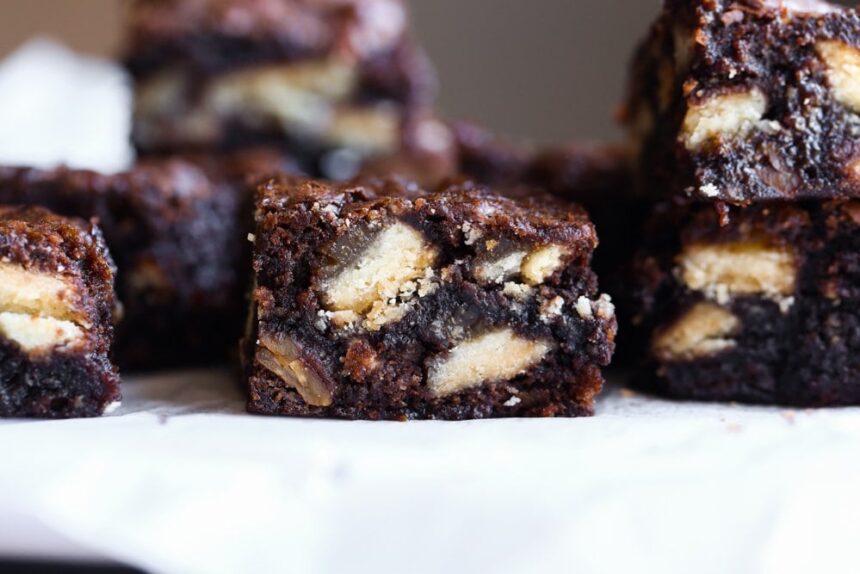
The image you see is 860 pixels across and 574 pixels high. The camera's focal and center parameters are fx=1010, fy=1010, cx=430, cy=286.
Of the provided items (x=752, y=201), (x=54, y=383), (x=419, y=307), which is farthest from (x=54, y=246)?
(x=752, y=201)

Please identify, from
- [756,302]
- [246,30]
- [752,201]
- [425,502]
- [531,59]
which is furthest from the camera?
[531,59]

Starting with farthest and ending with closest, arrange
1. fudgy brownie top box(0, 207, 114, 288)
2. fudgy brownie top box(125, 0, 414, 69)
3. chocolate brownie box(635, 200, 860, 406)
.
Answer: fudgy brownie top box(125, 0, 414, 69), chocolate brownie box(635, 200, 860, 406), fudgy brownie top box(0, 207, 114, 288)

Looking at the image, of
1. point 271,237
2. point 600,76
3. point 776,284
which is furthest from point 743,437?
point 600,76

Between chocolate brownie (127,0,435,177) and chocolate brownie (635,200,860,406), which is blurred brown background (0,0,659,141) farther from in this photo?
chocolate brownie (635,200,860,406)

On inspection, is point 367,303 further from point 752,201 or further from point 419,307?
point 752,201

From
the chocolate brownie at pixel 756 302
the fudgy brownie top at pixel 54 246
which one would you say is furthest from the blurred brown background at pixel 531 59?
the fudgy brownie top at pixel 54 246

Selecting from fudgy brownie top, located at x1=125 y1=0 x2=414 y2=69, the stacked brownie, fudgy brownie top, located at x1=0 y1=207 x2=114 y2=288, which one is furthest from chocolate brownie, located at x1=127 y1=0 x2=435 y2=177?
fudgy brownie top, located at x1=0 y1=207 x2=114 y2=288

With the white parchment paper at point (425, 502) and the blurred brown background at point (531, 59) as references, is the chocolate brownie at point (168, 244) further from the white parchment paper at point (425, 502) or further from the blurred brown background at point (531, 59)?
the blurred brown background at point (531, 59)

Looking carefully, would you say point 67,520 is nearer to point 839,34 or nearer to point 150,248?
point 150,248
